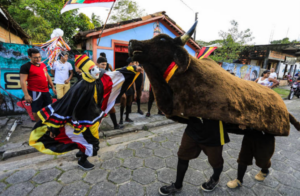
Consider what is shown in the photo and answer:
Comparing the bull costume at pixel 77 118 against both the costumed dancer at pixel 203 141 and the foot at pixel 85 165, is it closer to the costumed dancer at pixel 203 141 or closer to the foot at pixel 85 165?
the foot at pixel 85 165

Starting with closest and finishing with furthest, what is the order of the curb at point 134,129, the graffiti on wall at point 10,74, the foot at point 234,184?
the foot at point 234,184
the curb at point 134,129
the graffiti on wall at point 10,74

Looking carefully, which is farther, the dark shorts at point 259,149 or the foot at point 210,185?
the foot at point 210,185

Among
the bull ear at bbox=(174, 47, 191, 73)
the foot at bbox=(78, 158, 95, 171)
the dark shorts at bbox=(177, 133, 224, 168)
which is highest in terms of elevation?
A: the bull ear at bbox=(174, 47, 191, 73)

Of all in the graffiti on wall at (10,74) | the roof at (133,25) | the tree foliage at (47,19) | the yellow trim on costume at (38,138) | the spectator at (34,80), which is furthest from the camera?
the tree foliage at (47,19)

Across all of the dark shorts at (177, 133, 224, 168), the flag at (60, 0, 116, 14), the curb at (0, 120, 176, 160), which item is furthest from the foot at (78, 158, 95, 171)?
the flag at (60, 0, 116, 14)

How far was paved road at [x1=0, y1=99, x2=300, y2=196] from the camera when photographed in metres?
2.21

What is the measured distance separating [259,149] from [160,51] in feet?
6.04

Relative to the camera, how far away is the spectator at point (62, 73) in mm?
4857

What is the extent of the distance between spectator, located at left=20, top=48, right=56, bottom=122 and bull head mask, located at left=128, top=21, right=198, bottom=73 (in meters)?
3.12

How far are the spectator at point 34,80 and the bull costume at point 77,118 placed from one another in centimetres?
160

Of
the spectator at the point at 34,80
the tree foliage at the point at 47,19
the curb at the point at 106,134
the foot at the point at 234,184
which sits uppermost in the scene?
the tree foliage at the point at 47,19

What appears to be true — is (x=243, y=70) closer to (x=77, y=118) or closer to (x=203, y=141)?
(x=203, y=141)

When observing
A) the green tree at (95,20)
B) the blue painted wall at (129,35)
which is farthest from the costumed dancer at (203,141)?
the green tree at (95,20)

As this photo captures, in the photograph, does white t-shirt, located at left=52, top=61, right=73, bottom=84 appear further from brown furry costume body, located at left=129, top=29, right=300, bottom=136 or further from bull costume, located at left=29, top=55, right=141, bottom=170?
brown furry costume body, located at left=129, top=29, right=300, bottom=136
